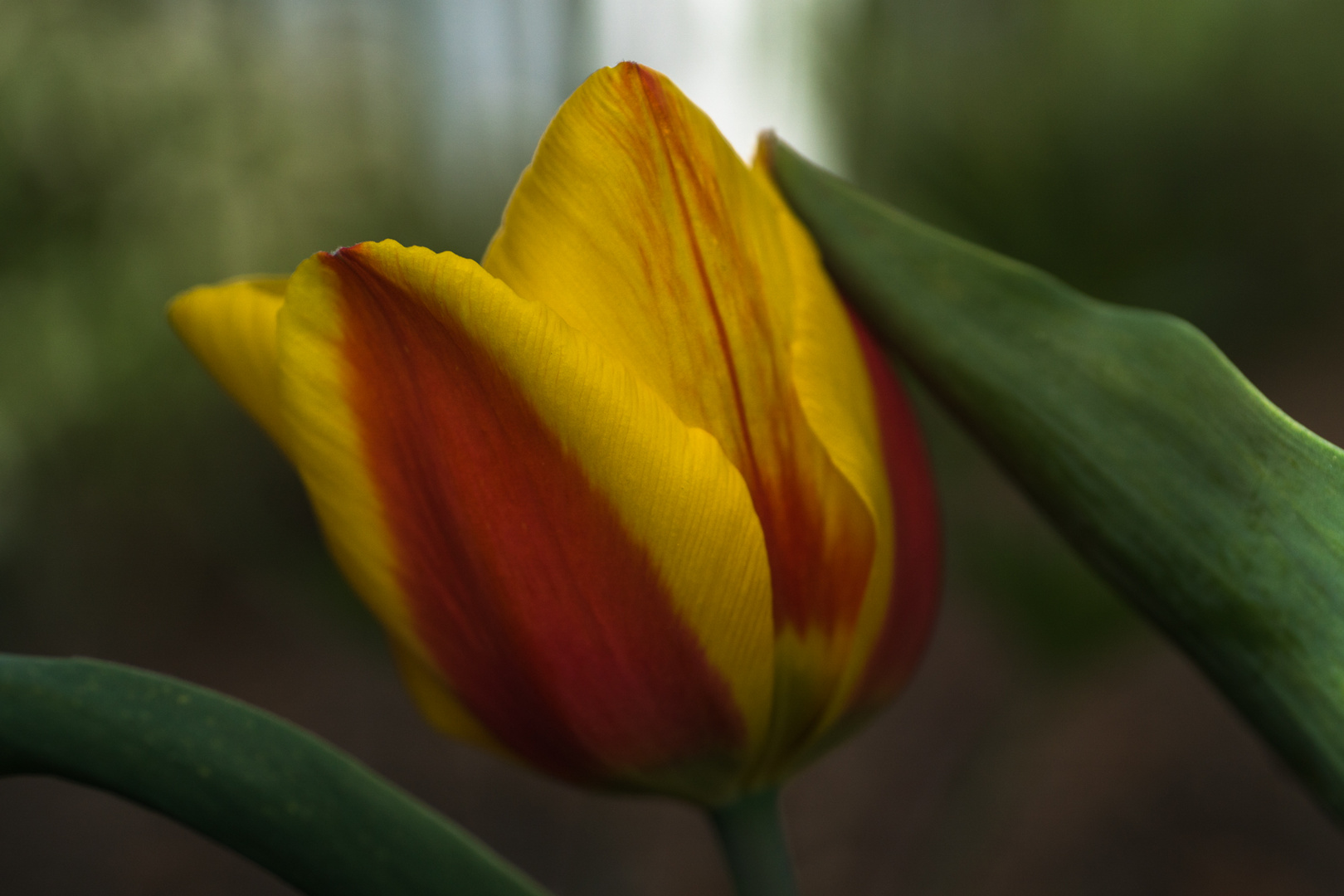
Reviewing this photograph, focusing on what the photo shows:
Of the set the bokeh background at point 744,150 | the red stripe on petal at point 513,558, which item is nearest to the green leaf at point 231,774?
the red stripe on petal at point 513,558

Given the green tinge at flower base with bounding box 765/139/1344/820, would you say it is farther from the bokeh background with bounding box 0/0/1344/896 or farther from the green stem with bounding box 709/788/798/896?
the bokeh background with bounding box 0/0/1344/896

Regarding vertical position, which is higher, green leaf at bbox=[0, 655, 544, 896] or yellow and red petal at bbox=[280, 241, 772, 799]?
yellow and red petal at bbox=[280, 241, 772, 799]

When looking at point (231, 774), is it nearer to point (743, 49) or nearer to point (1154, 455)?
point (1154, 455)

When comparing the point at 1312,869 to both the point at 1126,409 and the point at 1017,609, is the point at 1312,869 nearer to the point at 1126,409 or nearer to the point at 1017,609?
the point at 1017,609

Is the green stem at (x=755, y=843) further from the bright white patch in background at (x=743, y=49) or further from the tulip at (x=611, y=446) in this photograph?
the bright white patch in background at (x=743, y=49)

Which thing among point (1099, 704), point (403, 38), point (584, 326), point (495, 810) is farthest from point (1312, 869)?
point (403, 38)

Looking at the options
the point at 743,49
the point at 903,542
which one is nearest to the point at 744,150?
the point at 743,49

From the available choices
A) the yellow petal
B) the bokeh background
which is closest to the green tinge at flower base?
the yellow petal
